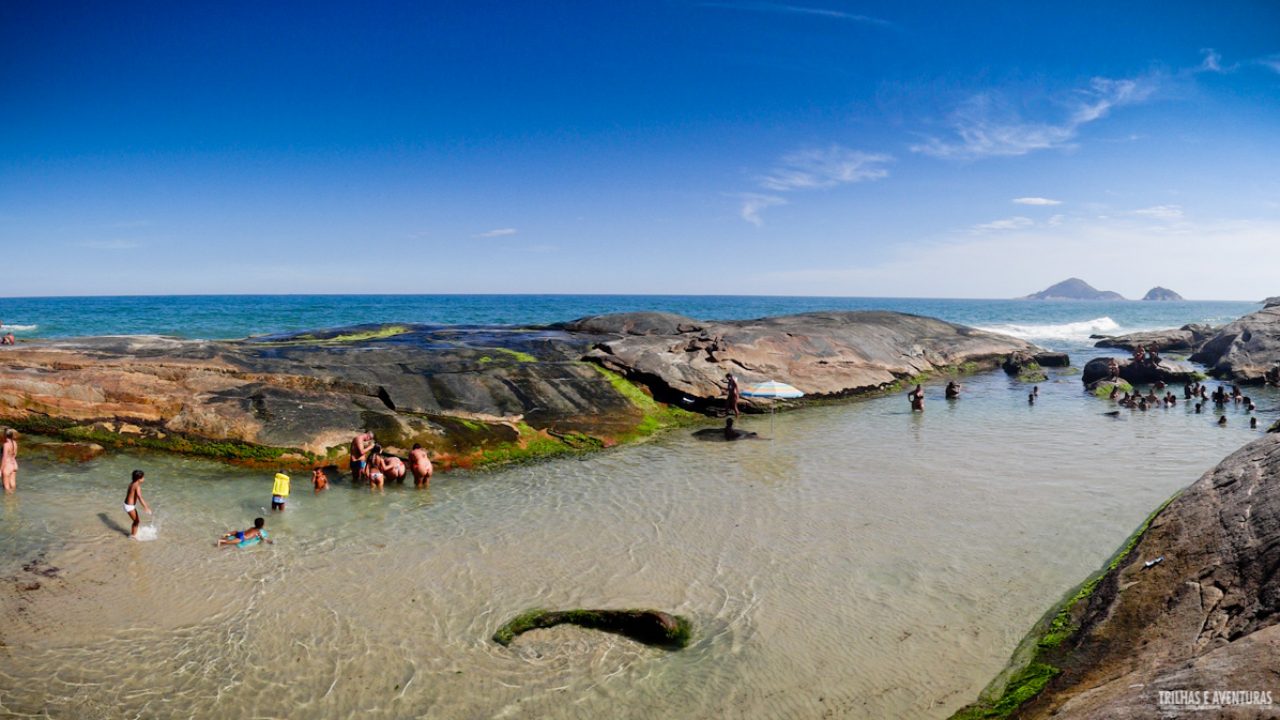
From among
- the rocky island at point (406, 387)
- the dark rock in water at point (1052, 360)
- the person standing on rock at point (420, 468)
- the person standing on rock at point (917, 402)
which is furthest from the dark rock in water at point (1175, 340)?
the person standing on rock at point (420, 468)

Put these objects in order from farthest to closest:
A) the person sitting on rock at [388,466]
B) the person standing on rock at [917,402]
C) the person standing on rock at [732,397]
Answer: the person standing on rock at [917,402] < the person standing on rock at [732,397] < the person sitting on rock at [388,466]

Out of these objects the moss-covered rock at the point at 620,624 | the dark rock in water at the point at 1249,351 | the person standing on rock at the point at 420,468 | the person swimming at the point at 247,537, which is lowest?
the moss-covered rock at the point at 620,624

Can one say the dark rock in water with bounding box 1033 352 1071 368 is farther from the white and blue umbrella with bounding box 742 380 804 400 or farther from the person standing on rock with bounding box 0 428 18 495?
the person standing on rock with bounding box 0 428 18 495

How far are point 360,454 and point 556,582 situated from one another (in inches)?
321

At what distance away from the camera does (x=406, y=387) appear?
21.3m

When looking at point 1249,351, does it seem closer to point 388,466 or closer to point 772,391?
point 772,391

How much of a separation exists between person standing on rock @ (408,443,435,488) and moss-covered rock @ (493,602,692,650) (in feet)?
23.8

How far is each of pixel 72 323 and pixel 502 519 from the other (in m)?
91.4

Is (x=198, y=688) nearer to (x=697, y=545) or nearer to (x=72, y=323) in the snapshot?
(x=697, y=545)

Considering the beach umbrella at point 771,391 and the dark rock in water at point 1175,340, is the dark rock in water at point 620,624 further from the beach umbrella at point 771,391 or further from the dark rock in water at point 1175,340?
the dark rock in water at point 1175,340

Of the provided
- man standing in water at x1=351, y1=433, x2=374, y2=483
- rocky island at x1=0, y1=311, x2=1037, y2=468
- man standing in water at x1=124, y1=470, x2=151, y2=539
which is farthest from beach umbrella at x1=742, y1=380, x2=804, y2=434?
man standing in water at x1=124, y1=470, x2=151, y2=539

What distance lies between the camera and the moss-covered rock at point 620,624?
8.89 meters

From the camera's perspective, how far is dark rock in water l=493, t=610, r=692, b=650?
889 cm

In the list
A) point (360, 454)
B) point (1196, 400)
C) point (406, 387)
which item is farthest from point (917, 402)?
point (360, 454)
